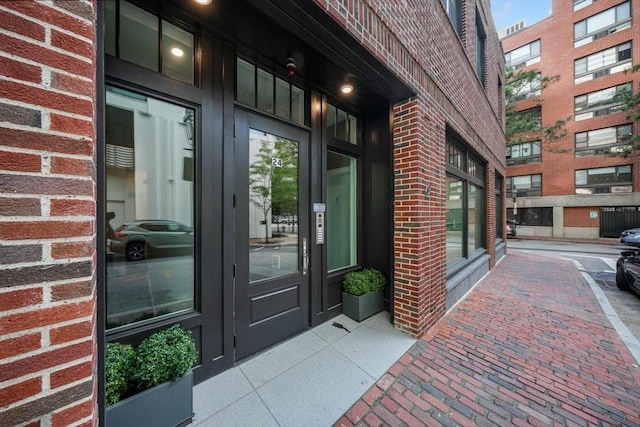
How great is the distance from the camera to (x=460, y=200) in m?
5.41

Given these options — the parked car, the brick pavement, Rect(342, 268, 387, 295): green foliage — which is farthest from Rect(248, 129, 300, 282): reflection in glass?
the parked car

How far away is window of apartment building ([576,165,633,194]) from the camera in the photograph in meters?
14.9

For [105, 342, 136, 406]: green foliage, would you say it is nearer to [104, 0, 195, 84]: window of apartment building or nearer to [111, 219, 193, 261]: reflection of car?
[111, 219, 193, 261]: reflection of car

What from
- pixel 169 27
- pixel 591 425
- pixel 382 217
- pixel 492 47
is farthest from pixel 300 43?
pixel 492 47

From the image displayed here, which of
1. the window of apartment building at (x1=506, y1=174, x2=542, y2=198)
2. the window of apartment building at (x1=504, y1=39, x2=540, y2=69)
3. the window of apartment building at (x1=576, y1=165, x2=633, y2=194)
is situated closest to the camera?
the window of apartment building at (x1=576, y1=165, x2=633, y2=194)

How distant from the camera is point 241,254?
258cm

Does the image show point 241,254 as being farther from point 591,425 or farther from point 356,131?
point 591,425

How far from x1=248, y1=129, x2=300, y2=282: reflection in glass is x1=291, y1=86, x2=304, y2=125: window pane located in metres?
0.33

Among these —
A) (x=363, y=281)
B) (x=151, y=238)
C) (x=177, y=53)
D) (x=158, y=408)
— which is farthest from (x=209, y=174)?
(x=363, y=281)

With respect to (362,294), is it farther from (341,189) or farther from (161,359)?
(161,359)

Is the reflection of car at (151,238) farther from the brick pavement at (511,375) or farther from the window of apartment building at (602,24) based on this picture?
the window of apartment building at (602,24)

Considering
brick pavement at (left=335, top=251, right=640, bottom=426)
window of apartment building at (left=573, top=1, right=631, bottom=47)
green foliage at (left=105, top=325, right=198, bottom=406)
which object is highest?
window of apartment building at (left=573, top=1, right=631, bottom=47)

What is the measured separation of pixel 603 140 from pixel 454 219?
18.5 m

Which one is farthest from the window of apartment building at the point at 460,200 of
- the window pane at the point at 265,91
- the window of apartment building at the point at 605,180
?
the window of apartment building at the point at 605,180
